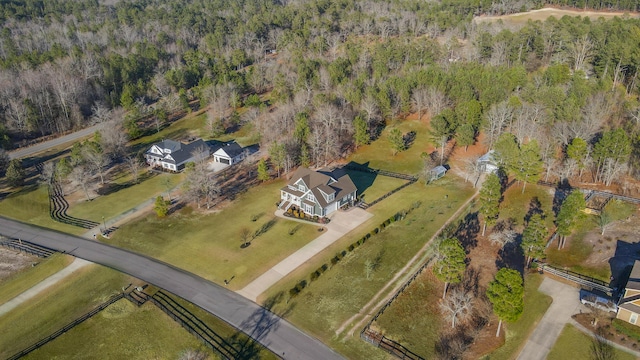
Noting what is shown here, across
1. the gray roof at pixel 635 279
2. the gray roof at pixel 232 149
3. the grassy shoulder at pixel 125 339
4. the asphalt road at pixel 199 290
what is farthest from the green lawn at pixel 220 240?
the gray roof at pixel 635 279

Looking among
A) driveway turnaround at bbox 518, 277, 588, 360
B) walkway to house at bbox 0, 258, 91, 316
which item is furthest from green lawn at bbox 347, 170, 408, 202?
walkway to house at bbox 0, 258, 91, 316

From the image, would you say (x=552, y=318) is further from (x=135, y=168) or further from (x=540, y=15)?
(x=540, y=15)

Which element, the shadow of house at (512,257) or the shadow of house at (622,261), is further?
the shadow of house at (512,257)

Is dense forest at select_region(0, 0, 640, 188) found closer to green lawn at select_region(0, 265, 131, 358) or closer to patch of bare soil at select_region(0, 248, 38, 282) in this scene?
green lawn at select_region(0, 265, 131, 358)

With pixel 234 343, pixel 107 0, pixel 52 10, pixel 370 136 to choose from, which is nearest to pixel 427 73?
pixel 370 136

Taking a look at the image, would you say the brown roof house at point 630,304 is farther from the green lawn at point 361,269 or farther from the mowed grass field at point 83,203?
the mowed grass field at point 83,203

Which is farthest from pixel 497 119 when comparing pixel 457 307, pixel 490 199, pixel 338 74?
pixel 457 307

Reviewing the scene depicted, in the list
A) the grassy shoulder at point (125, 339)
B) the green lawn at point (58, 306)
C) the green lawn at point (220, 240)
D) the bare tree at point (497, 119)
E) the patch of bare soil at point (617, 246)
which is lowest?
the patch of bare soil at point (617, 246)
